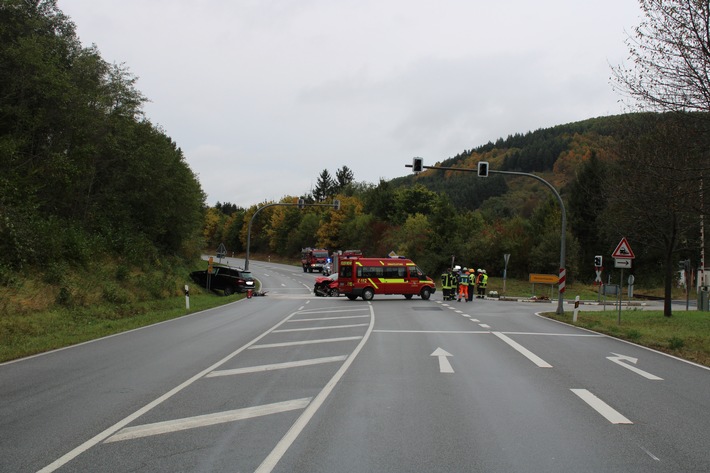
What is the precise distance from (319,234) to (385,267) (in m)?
70.2

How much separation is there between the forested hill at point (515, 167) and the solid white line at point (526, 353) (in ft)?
302

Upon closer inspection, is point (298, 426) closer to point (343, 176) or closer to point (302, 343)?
point (302, 343)

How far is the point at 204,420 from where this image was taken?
6.54m

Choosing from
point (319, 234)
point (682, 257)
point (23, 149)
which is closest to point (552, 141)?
point (319, 234)

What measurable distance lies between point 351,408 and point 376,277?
26725 mm

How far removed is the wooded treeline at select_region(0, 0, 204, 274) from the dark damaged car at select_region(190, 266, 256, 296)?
444cm

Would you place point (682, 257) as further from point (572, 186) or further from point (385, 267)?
point (385, 267)

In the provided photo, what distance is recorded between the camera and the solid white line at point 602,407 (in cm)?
681

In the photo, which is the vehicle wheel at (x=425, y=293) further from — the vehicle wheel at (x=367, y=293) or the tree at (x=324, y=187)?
the tree at (x=324, y=187)

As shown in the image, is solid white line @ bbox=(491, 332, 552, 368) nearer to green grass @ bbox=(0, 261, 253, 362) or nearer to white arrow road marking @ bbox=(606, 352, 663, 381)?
white arrow road marking @ bbox=(606, 352, 663, 381)

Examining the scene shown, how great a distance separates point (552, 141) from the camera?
132 meters

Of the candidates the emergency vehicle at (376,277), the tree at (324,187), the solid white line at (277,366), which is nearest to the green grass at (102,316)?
the solid white line at (277,366)

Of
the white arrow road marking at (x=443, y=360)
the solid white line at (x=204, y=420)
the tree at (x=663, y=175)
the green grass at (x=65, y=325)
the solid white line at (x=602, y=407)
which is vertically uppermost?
the tree at (x=663, y=175)

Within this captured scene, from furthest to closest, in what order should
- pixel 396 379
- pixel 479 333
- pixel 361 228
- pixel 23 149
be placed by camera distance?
pixel 361 228
pixel 23 149
pixel 479 333
pixel 396 379
